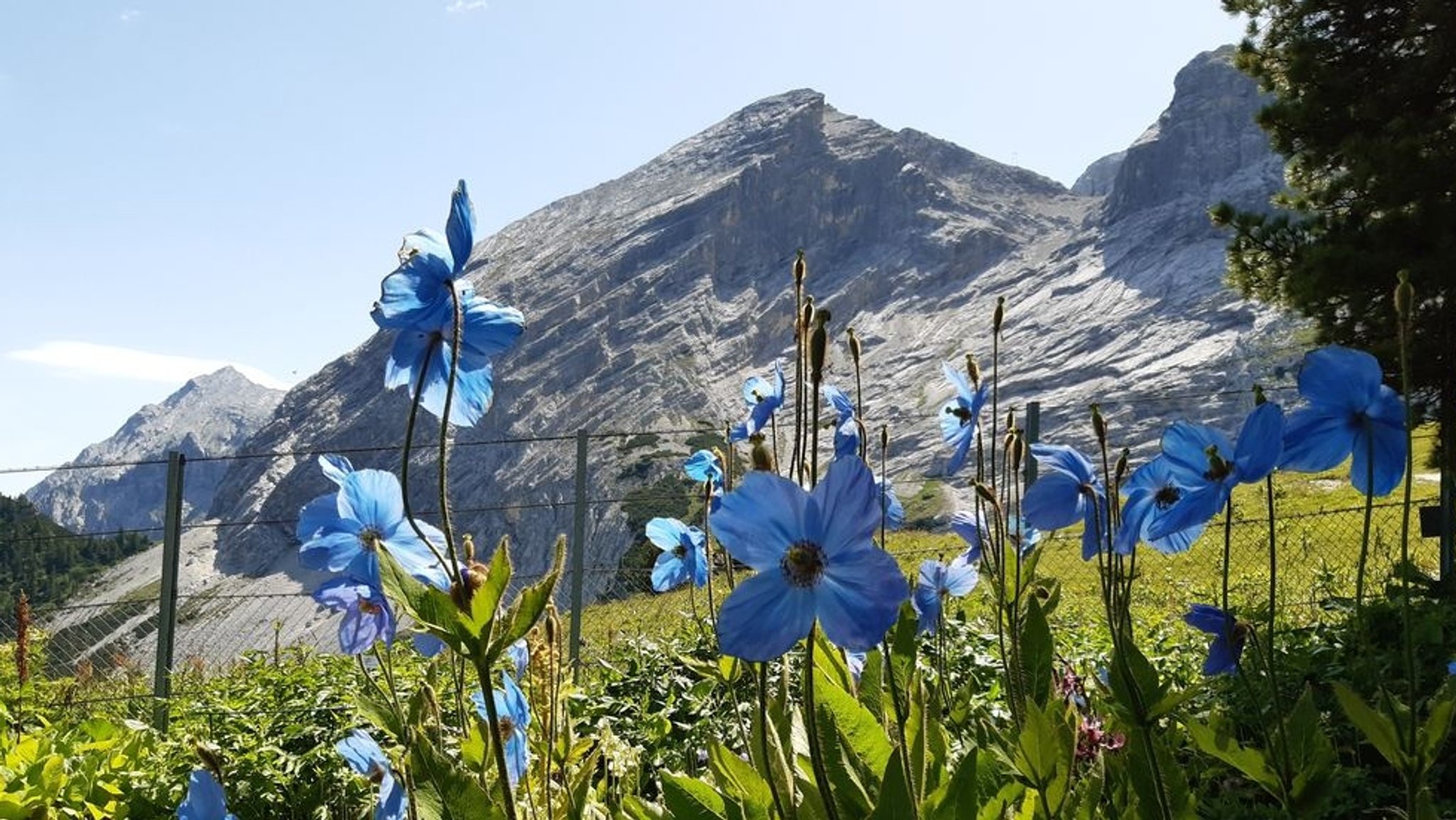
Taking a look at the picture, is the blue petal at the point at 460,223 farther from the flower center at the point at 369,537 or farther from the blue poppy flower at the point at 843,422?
the blue poppy flower at the point at 843,422

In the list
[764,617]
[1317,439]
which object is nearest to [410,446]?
[764,617]

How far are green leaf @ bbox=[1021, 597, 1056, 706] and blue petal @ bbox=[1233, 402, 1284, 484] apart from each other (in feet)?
1.19

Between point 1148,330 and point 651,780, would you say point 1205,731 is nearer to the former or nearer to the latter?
point 651,780

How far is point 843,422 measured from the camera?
151 cm

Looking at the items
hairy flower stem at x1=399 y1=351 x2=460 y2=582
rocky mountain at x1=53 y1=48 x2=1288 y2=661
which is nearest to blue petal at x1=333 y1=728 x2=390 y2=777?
hairy flower stem at x1=399 y1=351 x2=460 y2=582

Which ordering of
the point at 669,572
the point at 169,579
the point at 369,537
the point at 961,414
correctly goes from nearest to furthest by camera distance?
the point at 369,537 < the point at 961,414 < the point at 669,572 < the point at 169,579

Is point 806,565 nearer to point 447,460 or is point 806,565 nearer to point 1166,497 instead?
point 447,460

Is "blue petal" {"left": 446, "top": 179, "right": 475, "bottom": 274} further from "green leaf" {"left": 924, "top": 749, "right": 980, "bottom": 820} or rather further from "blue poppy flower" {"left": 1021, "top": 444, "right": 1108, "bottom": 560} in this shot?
"blue poppy flower" {"left": 1021, "top": 444, "right": 1108, "bottom": 560}

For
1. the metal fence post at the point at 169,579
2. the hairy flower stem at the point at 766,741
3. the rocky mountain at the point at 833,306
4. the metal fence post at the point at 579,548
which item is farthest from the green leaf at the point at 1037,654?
the rocky mountain at the point at 833,306

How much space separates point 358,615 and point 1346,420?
1.09 meters

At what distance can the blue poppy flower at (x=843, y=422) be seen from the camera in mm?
1428

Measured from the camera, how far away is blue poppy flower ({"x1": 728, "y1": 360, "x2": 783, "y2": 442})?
1.49m

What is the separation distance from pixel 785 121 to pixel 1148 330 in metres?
67.1

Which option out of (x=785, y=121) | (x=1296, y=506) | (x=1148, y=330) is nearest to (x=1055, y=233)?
(x=1148, y=330)
